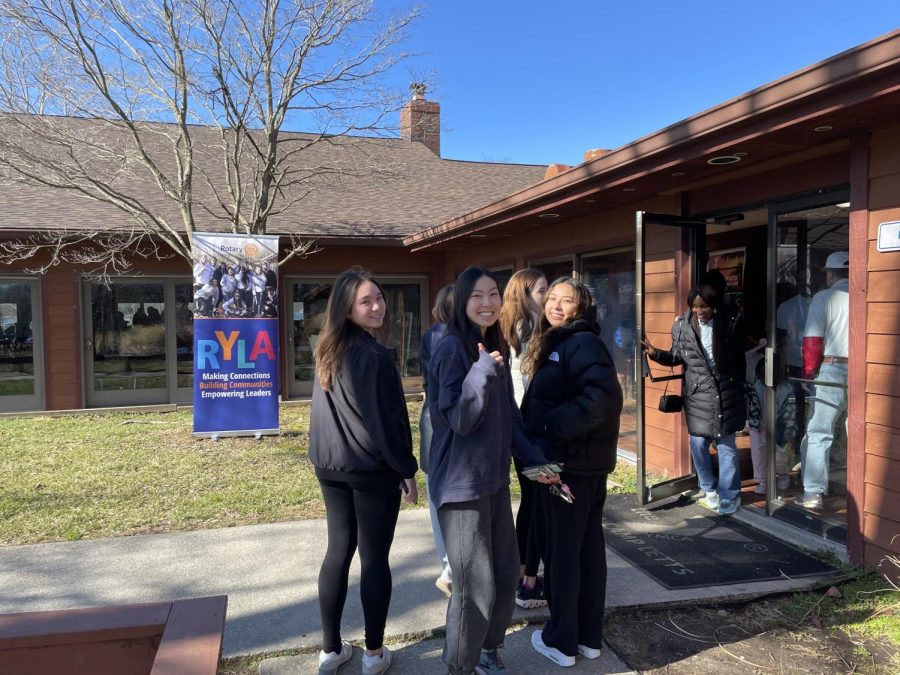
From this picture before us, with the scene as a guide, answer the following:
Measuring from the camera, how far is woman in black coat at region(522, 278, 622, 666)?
2.69 m

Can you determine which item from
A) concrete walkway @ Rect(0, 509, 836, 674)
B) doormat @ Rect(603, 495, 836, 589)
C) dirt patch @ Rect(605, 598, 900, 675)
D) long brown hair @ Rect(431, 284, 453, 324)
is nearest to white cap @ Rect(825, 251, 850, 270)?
doormat @ Rect(603, 495, 836, 589)

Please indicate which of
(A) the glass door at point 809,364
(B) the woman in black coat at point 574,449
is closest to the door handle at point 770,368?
(A) the glass door at point 809,364

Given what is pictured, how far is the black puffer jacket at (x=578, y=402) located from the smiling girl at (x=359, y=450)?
24.2 inches

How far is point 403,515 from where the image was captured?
4879 mm

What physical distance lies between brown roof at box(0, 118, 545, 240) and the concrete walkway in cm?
583

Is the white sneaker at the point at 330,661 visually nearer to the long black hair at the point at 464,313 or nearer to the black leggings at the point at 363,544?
the black leggings at the point at 363,544

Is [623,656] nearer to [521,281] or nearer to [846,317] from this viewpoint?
[521,281]

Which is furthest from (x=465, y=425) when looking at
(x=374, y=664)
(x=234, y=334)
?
(x=234, y=334)

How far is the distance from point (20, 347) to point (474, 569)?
972 cm

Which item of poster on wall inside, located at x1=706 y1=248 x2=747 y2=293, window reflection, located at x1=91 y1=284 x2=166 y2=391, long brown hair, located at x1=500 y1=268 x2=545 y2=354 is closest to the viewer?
long brown hair, located at x1=500 y1=268 x2=545 y2=354

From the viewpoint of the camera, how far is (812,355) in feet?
14.0

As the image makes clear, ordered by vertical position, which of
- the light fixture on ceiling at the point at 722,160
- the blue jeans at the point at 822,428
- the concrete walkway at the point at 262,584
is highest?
the light fixture on ceiling at the point at 722,160

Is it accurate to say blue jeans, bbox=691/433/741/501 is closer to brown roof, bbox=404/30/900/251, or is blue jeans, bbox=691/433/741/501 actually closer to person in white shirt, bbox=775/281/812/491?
person in white shirt, bbox=775/281/812/491

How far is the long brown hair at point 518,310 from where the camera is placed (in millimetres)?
3203
